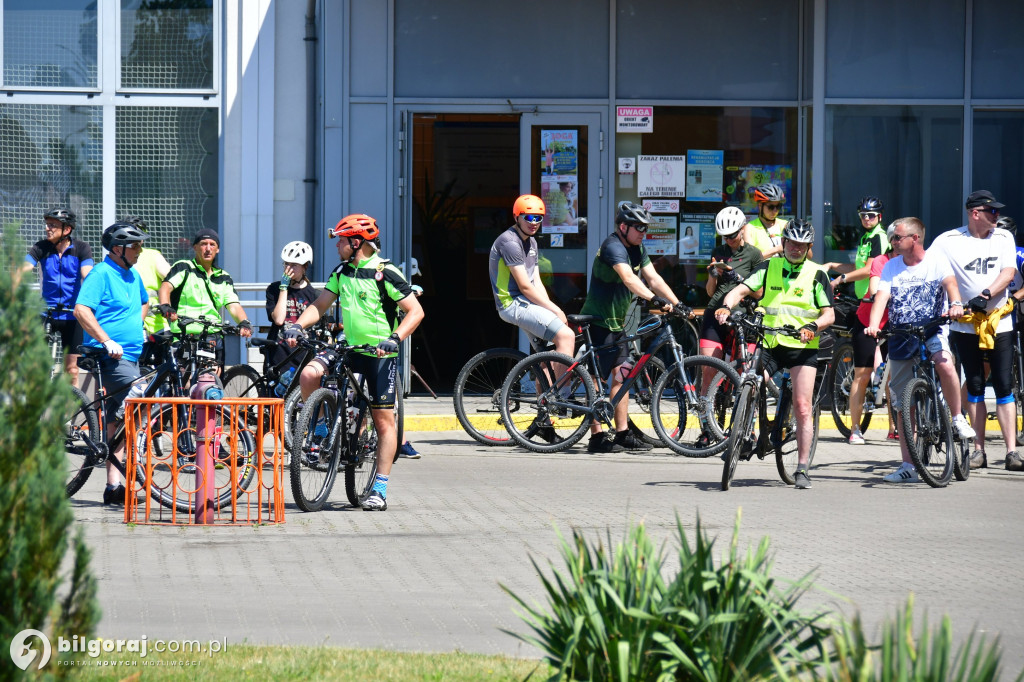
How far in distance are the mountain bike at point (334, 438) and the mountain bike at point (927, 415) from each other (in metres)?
3.87

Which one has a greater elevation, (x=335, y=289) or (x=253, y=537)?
(x=335, y=289)

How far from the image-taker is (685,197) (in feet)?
49.5

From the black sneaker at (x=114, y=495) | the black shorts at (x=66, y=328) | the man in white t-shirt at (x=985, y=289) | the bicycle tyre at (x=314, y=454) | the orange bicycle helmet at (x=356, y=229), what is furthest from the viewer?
the black shorts at (x=66, y=328)

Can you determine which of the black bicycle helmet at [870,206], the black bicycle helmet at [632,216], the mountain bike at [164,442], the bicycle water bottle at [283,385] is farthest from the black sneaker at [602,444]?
the mountain bike at [164,442]

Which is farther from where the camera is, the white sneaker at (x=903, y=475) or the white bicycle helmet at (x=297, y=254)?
the white bicycle helmet at (x=297, y=254)

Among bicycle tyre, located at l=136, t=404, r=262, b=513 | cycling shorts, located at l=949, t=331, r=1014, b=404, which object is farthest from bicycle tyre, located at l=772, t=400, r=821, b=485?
bicycle tyre, located at l=136, t=404, r=262, b=513

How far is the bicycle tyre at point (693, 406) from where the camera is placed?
11.2m

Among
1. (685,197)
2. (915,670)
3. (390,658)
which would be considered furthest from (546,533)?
(685,197)

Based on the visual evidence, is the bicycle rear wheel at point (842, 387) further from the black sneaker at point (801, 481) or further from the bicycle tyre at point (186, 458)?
the bicycle tyre at point (186, 458)

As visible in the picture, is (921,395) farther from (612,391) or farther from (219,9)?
(219,9)

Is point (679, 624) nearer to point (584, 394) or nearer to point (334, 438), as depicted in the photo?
point (334, 438)

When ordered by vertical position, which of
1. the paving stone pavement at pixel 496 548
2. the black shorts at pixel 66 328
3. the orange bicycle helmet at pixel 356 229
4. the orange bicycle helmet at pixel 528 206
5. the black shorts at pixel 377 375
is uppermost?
the orange bicycle helmet at pixel 528 206

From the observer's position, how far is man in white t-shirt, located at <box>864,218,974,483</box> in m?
9.95

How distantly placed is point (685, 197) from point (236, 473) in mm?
8053
